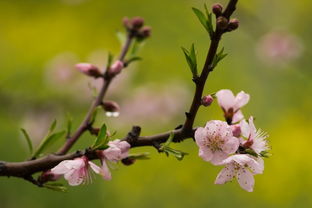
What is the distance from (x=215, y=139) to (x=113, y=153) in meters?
0.17

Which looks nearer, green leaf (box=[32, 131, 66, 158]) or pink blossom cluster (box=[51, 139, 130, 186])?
pink blossom cluster (box=[51, 139, 130, 186])

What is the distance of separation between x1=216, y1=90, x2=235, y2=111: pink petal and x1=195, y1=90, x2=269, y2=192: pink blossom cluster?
9 centimetres

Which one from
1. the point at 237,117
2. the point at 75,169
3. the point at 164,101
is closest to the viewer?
the point at 75,169

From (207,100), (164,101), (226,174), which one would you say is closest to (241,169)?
(226,174)

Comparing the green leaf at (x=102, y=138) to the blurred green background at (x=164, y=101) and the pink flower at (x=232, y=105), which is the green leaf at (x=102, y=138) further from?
the blurred green background at (x=164, y=101)

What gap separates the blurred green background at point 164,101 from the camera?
3.32 metres

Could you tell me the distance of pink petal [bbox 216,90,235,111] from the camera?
3.35ft

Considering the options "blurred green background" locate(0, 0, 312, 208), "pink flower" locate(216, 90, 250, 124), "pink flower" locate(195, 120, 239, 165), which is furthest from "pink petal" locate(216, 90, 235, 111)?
"blurred green background" locate(0, 0, 312, 208)

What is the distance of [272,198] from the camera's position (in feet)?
11.3

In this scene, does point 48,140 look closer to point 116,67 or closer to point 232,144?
point 116,67

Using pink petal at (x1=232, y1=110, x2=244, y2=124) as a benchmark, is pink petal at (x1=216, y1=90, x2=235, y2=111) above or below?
above

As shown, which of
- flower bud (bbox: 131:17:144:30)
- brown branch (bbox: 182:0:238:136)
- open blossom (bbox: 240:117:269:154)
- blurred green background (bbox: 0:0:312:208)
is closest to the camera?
brown branch (bbox: 182:0:238:136)

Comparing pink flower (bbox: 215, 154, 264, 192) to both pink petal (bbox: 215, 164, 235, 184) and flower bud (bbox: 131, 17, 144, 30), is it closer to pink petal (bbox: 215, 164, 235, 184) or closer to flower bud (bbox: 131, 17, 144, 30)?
pink petal (bbox: 215, 164, 235, 184)

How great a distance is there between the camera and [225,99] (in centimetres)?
103
